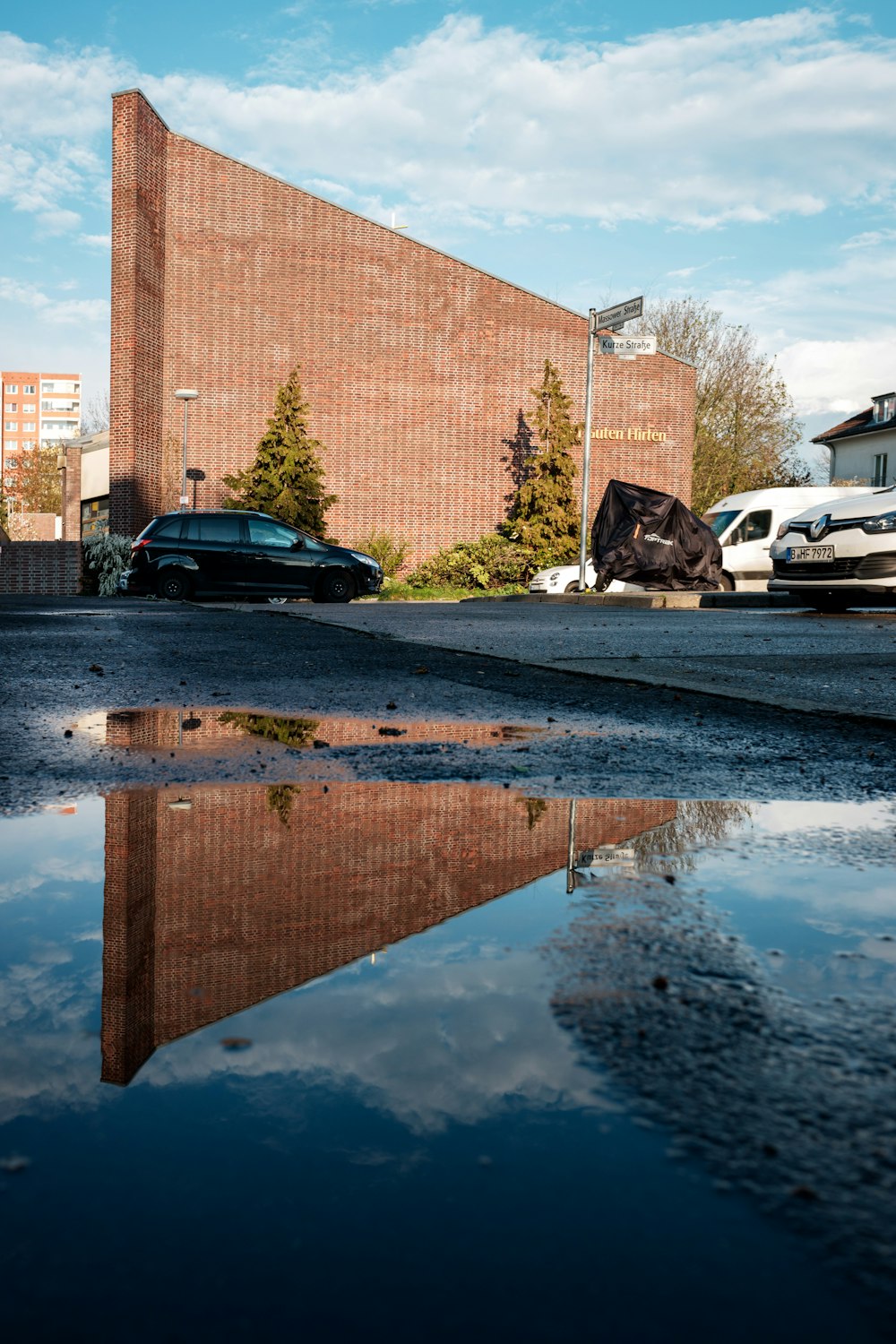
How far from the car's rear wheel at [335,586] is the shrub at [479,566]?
893cm

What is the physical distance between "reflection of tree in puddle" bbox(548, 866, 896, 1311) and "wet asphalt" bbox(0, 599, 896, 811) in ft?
4.47

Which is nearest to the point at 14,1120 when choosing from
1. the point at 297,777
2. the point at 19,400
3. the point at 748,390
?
the point at 297,777

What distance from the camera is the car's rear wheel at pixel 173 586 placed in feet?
67.2

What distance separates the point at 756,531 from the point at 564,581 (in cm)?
396

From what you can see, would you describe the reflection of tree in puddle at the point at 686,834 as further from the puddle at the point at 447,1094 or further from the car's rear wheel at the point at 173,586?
the car's rear wheel at the point at 173,586

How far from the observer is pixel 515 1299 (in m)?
1.00

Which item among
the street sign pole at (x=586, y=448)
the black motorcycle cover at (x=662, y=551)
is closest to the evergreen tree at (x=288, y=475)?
the street sign pole at (x=586, y=448)

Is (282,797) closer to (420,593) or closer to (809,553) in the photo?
(809,553)

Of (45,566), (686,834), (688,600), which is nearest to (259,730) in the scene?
(686,834)

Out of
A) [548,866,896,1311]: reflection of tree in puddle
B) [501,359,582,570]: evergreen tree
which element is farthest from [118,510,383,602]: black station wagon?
[548,866,896,1311]: reflection of tree in puddle

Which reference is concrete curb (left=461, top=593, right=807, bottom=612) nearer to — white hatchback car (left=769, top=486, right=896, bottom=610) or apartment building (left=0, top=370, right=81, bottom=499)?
Result: white hatchback car (left=769, top=486, right=896, bottom=610)

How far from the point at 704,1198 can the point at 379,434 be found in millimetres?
31042

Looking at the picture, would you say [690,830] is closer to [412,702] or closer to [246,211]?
[412,702]

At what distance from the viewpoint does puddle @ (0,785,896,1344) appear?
1011 mm
